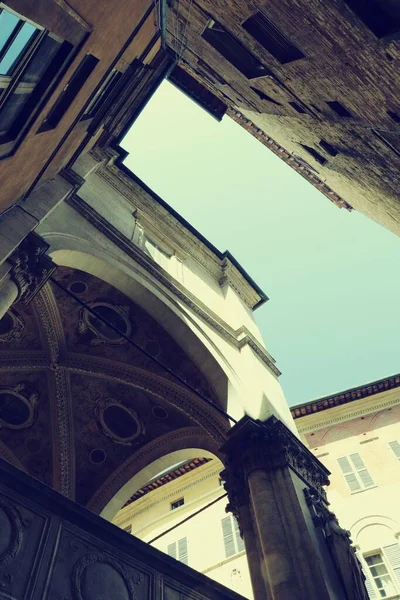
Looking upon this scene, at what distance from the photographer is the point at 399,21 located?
7844 mm

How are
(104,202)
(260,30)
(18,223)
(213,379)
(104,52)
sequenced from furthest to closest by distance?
(104,202) → (213,379) → (260,30) → (104,52) → (18,223)

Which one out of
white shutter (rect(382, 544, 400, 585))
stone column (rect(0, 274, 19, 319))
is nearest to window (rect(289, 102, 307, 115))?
stone column (rect(0, 274, 19, 319))

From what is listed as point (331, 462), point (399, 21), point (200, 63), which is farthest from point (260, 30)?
point (331, 462)

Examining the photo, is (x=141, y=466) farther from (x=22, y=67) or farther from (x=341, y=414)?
(x=22, y=67)

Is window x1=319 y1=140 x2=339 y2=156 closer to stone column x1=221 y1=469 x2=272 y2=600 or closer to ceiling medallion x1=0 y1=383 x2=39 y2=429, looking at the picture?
stone column x1=221 y1=469 x2=272 y2=600

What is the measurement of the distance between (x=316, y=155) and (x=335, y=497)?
10.9 metres

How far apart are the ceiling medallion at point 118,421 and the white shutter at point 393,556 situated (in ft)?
25.5

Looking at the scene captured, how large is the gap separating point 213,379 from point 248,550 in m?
3.95

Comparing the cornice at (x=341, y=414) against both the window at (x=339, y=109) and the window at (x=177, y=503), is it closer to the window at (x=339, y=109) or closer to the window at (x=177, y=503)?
the window at (x=177, y=503)

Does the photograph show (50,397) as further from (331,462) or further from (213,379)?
(331,462)

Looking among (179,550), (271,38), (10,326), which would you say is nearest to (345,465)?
(179,550)

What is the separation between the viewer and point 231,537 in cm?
1493

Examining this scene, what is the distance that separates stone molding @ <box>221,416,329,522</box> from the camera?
368 inches

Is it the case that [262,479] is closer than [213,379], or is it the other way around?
[262,479]
